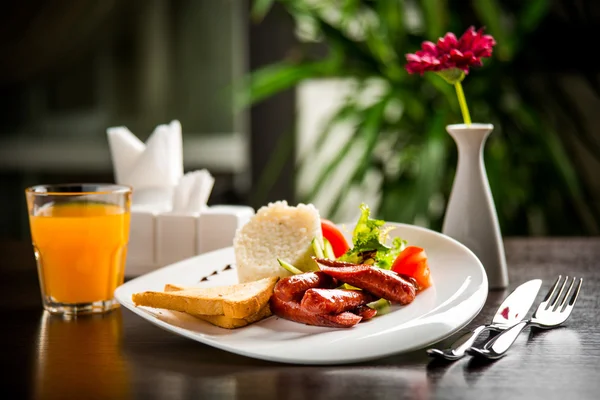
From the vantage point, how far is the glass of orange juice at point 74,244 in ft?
3.92

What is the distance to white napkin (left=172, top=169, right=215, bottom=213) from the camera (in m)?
1.46

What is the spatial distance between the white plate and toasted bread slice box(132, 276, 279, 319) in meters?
0.02

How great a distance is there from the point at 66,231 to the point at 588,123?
262cm

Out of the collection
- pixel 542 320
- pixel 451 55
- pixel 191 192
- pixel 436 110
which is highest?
pixel 451 55

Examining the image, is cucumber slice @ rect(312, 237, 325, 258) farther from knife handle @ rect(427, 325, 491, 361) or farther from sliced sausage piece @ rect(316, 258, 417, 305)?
knife handle @ rect(427, 325, 491, 361)

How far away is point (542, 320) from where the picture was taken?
1070 millimetres

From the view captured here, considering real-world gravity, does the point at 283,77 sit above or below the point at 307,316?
above

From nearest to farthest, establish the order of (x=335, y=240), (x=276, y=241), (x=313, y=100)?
(x=276, y=241)
(x=335, y=240)
(x=313, y=100)

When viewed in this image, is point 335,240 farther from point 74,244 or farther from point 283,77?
point 283,77

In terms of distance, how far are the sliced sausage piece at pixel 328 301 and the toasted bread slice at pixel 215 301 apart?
6 cm

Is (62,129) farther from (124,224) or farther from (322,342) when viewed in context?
(322,342)

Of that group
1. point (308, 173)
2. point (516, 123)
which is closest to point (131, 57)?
point (308, 173)

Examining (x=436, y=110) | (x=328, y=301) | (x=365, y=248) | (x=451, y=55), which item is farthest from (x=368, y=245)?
(x=436, y=110)

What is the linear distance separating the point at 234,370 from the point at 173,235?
2.05 ft
